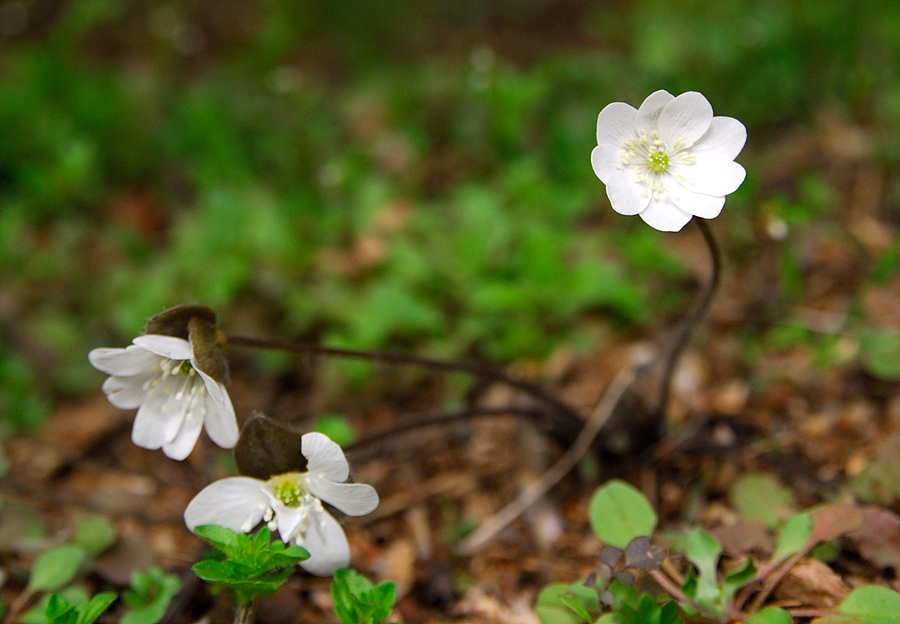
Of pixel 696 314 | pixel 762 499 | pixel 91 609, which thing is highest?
pixel 696 314

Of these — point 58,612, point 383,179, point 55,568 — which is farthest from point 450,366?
point 383,179

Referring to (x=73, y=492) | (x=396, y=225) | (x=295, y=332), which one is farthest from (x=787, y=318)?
(x=73, y=492)

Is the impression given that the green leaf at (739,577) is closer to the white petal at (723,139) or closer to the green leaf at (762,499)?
the green leaf at (762,499)

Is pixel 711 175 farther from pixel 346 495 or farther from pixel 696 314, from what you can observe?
pixel 346 495

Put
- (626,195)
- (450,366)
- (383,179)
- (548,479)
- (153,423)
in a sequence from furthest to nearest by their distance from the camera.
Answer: (383,179) < (548,479) < (450,366) < (153,423) < (626,195)

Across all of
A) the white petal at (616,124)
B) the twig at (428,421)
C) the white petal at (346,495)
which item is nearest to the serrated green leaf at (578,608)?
the white petal at (346,495)

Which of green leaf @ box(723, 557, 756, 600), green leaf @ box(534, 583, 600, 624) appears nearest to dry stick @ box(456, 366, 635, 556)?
green leaf @ box(534, 583, 600, 624)
